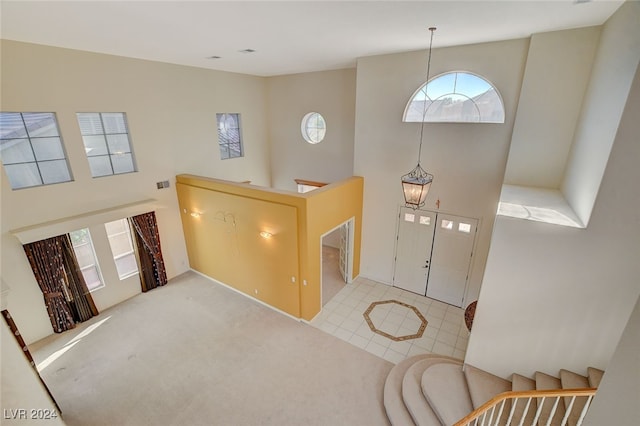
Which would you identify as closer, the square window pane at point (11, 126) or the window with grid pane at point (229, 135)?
the square window pane at point (11, 126)

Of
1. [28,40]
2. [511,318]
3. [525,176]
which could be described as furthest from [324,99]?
[511,318]

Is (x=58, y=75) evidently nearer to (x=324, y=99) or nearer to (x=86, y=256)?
(x=86, y=256)

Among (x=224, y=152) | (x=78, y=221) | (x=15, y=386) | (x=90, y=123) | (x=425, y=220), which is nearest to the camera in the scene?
(x=15, y=386)

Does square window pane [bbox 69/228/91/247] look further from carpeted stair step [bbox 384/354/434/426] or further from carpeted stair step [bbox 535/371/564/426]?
carpeted stair step [bbox 535/371/564/426]

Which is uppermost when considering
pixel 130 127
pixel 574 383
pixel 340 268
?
pixel 130 127

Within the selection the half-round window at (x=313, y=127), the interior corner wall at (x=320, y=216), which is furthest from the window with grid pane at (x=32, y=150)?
the half-round window at (x=313, y=127)

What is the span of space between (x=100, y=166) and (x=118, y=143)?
2.00 feet

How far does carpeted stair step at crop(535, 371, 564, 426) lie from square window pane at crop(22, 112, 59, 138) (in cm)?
839

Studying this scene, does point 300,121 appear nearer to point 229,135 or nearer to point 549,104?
point 229,135

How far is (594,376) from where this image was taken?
3.32 metres

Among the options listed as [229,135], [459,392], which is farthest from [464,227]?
[229,135]

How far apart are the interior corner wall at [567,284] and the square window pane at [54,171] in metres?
7.42

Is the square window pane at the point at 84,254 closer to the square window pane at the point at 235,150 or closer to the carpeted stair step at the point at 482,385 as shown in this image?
the square window pane at the point at 235,150

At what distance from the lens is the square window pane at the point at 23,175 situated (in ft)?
15.4
